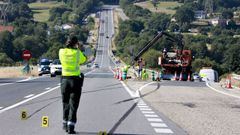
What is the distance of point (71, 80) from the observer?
12461 millimetres

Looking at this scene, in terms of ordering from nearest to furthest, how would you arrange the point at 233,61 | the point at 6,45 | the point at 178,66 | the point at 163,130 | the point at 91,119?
1. the point at 163,130
2. the point at 91,119
3. the point at 178,66
4. the point at 233,61
5. the point at 6,45

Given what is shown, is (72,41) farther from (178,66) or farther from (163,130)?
(178,66)

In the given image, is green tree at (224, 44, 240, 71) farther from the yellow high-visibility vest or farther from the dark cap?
the dark cap

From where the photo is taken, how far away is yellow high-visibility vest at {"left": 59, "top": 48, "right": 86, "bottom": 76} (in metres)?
12.6

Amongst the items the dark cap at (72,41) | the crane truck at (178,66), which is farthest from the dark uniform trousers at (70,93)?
the crane truck at (178,66)

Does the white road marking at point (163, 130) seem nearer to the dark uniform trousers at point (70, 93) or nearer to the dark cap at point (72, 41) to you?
the dark uniform trousers at point (70, 93)

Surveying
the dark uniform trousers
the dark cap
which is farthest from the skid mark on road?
the dark cap

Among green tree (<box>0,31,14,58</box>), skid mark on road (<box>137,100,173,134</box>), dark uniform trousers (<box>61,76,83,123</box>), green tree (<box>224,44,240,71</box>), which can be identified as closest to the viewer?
dark uniform trousers (<box>61,76,83,123</box>)

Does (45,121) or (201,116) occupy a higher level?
(45,121)

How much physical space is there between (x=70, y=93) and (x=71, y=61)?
70 centimetres

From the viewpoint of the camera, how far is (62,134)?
12.0 metres

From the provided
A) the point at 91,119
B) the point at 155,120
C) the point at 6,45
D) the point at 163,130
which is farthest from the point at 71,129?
the point at 6,45

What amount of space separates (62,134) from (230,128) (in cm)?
447

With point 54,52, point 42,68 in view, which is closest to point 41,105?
point 42,68
